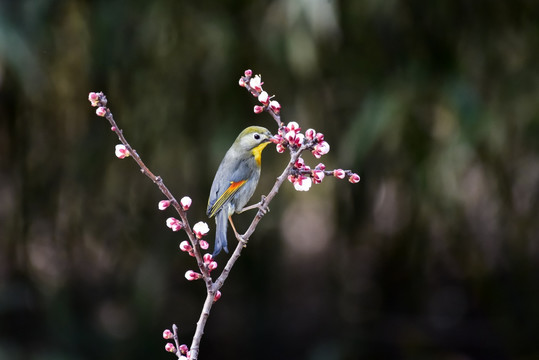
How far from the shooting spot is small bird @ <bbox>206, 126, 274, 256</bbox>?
A: 4.30 feet

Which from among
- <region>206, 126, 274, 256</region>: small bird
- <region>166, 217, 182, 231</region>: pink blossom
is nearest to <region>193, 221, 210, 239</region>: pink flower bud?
<region>166, 217, 182, 231</region>: pink blossom

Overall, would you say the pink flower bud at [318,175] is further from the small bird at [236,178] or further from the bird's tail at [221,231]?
the small bird at [236,178]

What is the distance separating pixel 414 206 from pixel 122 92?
173 cm

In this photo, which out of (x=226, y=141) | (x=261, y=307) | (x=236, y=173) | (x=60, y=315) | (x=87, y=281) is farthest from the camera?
(x=87, y=281)

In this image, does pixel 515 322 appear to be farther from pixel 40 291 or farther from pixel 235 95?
pixel 40 291

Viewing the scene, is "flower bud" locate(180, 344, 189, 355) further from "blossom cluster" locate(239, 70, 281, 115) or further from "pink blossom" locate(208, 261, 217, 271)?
"blossom cluster" locate(239, 70, 281, 115)

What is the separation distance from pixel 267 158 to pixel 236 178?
7.69 feet

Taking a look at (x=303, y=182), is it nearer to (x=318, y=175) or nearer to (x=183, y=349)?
(x=318, y=175)

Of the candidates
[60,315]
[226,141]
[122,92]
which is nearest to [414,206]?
[226,141]

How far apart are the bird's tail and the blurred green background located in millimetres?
1720

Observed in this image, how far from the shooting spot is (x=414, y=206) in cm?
379

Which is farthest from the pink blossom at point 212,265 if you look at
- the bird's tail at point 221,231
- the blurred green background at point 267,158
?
the blurred green background at point 267,158

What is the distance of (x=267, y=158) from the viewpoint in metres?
3.69

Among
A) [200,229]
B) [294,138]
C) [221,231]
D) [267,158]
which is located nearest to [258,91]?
[294,138]
